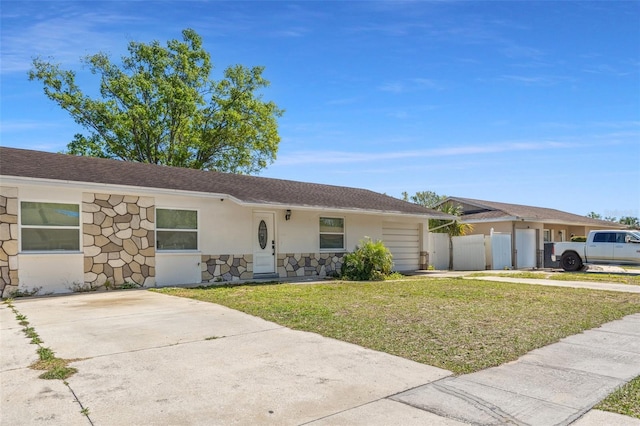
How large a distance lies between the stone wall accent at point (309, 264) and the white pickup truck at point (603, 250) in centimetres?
1080

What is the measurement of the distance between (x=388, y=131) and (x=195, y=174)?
970 cm

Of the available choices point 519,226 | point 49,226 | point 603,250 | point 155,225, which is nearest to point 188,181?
point 155,225

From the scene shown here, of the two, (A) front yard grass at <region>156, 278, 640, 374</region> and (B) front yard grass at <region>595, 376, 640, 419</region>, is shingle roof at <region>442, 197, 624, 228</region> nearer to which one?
(A) front yard grass at <region>156, 278, 640, 374</region>

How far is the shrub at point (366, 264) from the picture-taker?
16094 mm

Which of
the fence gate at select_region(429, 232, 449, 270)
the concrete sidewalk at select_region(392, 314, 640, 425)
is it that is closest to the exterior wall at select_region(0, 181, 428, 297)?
the fence gate at select_region(429, 232, 449, 270)

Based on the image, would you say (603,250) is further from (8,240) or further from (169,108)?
(169,108)

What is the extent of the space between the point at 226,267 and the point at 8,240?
5.86m

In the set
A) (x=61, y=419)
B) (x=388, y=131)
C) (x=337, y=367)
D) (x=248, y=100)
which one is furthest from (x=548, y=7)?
(x=248, y=100)

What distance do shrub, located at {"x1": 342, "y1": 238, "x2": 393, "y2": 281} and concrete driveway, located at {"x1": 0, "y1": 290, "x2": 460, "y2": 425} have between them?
8.52 metres

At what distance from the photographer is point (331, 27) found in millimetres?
14898

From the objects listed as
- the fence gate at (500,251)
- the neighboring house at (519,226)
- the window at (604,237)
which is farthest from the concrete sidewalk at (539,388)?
the neighboring house at (519,226)

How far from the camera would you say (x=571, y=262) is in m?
21.4

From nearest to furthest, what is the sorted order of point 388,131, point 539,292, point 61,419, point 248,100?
point 61,419 → point 539,292 → point 388,131 → point 248,100

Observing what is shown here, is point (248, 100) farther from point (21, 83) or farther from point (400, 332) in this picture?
point (400, 332)
